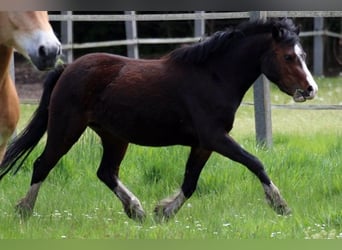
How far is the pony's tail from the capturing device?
4992mm

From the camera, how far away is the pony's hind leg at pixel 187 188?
4547 millimetres

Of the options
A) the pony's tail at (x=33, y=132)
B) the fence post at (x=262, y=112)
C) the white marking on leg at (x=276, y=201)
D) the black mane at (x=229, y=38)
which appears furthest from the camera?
the fence post at (x=262, y=112)

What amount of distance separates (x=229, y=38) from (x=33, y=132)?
157 centimetres

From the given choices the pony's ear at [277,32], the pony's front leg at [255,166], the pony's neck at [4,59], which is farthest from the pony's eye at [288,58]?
the pony's neck at [4,59]

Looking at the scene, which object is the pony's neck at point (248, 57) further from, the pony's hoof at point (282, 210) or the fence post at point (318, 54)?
the fence post at point (318, 54)

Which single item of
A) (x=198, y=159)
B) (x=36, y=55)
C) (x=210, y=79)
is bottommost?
(x=198, y=159)

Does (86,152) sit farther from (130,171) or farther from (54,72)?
(54,72)

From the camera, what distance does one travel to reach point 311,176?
5441 mm

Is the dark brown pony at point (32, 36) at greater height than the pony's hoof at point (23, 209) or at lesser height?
greater

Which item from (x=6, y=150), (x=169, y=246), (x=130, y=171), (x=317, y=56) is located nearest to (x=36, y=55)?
(x=169, y=246)

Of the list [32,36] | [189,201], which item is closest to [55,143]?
[189,201]

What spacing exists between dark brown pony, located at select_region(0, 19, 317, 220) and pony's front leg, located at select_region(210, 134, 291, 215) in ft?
0.27

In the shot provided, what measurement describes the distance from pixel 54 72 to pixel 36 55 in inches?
85.4

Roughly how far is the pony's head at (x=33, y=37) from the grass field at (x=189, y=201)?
940 millimetres
